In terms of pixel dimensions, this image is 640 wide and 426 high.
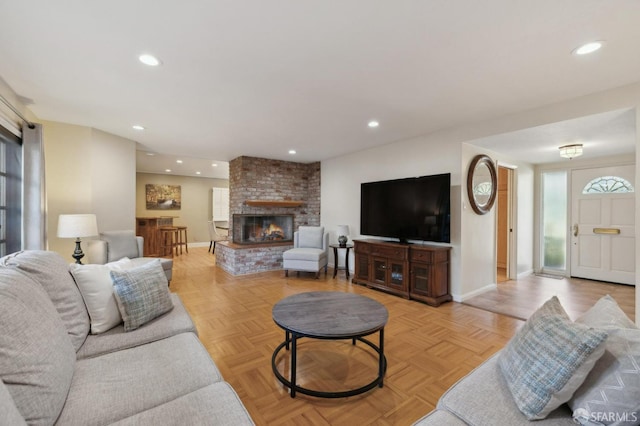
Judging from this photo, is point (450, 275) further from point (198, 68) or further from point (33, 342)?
point (33, 342)

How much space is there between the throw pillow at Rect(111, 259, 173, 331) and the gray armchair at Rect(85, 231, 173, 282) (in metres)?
2.01

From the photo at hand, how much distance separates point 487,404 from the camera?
1038mm

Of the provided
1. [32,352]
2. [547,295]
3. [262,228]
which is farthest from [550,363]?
[262,228]

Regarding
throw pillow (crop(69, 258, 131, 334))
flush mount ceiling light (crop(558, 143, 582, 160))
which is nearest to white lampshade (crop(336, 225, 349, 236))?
flush mount ceiling light (crop(558, 143, 582, 160))

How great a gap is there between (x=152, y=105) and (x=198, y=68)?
1.07 m

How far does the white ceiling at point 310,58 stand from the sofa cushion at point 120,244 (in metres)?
1.46

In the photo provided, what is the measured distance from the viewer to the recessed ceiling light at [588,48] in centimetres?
178

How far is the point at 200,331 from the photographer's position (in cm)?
265

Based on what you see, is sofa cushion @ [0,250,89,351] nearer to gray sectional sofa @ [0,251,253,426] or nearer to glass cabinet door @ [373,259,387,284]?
gray sectional sofa @ [0,251,253,426]

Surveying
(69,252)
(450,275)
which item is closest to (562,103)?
(450,275)

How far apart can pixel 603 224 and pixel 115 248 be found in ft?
24.3

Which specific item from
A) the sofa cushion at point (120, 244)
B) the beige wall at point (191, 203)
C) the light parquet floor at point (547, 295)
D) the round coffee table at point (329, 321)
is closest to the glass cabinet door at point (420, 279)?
the light parquet floor at point (547, 295)

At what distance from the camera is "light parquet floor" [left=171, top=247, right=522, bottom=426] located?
163 centimetres
